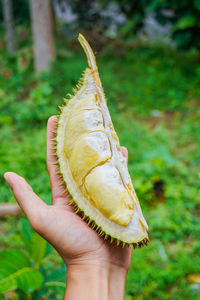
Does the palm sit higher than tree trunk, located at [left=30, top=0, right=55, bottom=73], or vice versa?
tree trunk, located at [left=30, top=0, right=55, bottom=73]

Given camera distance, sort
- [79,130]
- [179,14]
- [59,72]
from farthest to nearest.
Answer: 1. [59,72]
2. [179,14]
3. [79,130]

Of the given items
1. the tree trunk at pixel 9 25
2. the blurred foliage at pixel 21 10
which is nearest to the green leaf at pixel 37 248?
the tree trunk at pixel 9 25

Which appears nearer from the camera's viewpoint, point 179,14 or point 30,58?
point 179,14

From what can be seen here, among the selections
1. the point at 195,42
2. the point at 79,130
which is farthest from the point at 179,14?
the point at 79,130

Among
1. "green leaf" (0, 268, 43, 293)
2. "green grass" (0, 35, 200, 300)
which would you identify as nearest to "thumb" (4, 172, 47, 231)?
"green leaf" (0, 268, 43, 293)

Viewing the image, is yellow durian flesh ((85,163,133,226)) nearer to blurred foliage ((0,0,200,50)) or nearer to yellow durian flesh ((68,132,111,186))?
yellow durian flesh ((68,132,111,186))

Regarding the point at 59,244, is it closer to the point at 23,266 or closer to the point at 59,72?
the point at 23,266
